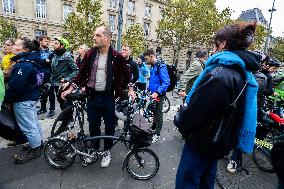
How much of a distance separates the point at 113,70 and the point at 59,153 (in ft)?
5.25

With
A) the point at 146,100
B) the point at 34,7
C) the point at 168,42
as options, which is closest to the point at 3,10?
the point at 34,7

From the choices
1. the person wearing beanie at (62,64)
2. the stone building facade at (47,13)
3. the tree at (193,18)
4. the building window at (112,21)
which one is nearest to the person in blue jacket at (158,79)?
the person wearing beanie at (62,64)

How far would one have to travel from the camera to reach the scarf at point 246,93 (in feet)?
6.52

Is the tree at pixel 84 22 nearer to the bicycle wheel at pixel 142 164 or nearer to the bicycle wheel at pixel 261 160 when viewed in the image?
the bicycle wheel at pixel 142 164

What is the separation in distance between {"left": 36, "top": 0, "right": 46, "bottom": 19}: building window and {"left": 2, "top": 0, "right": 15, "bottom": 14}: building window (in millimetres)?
2650

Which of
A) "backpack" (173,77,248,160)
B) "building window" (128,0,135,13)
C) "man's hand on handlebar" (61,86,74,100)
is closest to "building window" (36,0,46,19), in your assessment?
"building window" (128,0,135,13)

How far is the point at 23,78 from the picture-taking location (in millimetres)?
3631

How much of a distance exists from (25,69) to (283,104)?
18.7 feet

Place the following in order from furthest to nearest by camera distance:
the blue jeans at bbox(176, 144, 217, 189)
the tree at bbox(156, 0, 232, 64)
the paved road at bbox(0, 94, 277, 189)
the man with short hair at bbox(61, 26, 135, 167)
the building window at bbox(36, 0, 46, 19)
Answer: the tree at bbox(156, 0, 232, 64) → the building window at bbox(36, 0, 46, 19) → the man with short hair at bbox(61, 26, 135, 167) → the paved road at bbox(0, 94, 277, 189) → the blue jeans at bbox(176, 144, 217, 189)

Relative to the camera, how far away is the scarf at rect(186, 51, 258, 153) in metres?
1.99

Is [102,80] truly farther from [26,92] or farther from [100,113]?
[26,92]

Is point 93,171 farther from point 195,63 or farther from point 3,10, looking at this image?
point 3,10

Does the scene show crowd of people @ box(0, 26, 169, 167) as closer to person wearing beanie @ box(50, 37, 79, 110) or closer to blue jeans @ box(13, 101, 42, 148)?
blue jeans @ box(13, 101, 42, 148)

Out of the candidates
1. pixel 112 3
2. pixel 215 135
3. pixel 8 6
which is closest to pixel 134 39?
pixel 112 3
